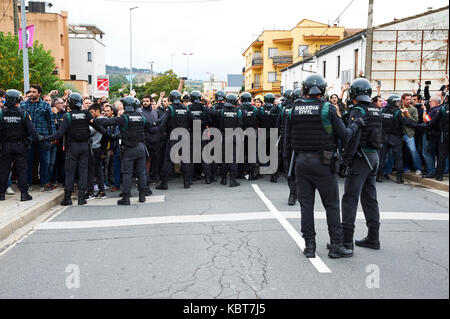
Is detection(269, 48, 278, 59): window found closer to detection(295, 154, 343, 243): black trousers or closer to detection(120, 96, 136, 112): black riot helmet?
detection(120, 96, 136, 112): black riot helmet

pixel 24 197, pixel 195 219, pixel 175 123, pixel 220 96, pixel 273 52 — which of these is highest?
pixel 273 52

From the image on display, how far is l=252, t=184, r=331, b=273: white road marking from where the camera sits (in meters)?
5.13

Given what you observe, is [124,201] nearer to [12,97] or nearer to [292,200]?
[12,97]

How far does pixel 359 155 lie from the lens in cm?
563

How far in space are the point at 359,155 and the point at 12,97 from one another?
6.64m

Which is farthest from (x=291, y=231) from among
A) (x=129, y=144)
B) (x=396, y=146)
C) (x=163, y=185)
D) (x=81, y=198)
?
(x=396, y=146)

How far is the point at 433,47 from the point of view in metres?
23.6

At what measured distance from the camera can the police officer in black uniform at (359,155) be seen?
5.56m

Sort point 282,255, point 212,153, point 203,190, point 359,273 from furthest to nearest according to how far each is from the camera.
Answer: point 212,153 → point 203,190 → point 282,255 → point 359,273

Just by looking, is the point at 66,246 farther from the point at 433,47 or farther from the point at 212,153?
the point at 433,47

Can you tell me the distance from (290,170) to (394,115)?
6134 millimetres

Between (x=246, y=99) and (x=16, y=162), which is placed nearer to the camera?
(x=16, y=162)

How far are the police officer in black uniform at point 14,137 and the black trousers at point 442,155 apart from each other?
331 inches

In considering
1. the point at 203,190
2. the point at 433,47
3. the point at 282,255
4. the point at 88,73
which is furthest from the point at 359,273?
the point at 88,73
